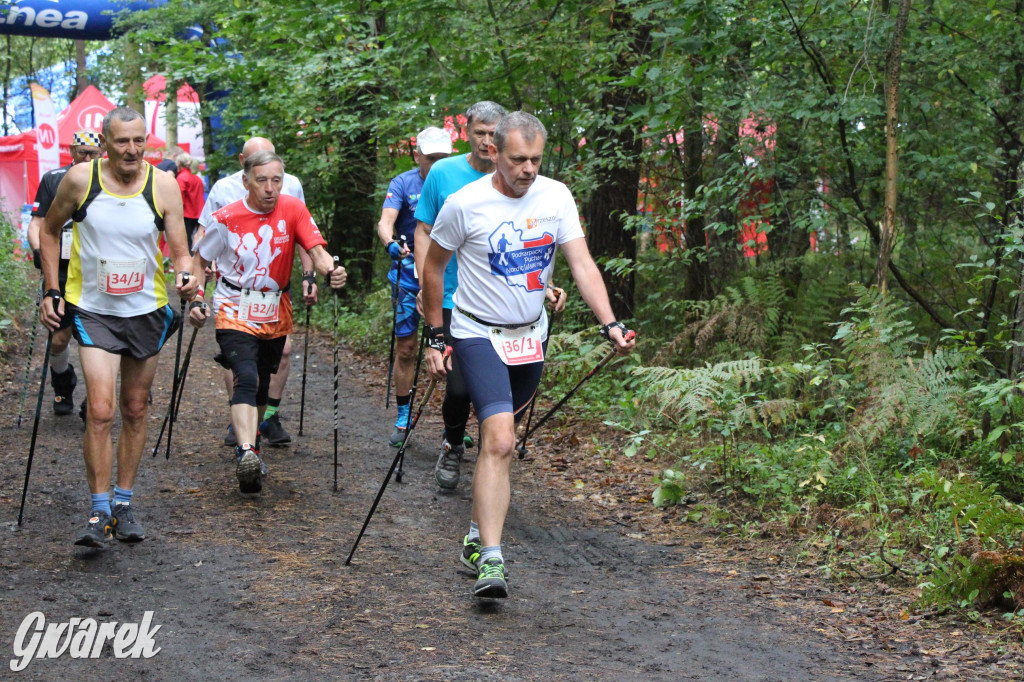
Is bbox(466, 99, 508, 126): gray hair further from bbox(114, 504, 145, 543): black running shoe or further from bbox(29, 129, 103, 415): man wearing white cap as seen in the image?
bbox(114, 504, 145, 543): black running shoe

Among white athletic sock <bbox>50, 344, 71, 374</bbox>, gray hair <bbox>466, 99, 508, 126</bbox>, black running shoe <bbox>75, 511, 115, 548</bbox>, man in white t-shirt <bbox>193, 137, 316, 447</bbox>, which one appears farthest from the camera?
white athletic sock <bbox>50, 344, 71, 374</bbox>

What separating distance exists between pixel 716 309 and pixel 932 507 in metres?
4.24

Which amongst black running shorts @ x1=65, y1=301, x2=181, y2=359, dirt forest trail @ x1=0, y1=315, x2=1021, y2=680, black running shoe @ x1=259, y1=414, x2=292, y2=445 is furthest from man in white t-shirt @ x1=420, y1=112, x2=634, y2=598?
black running shoe @ x1=259, y1=414, x2=292, y2=445

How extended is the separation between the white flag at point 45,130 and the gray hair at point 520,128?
67.2 feet

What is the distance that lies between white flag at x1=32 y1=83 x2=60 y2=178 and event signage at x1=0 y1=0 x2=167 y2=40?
152 centimetres

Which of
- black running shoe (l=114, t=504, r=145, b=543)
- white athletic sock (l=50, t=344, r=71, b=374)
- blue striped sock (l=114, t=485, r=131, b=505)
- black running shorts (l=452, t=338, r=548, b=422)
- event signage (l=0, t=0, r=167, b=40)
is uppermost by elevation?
event signage (l=0, t=0, r=167, b=40)

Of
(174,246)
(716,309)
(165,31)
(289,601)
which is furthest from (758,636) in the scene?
(165,31)

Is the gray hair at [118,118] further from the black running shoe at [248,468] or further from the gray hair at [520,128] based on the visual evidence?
the black running shoe at [248,468]

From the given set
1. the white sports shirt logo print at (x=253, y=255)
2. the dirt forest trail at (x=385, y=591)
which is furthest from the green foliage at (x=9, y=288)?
the white sports shirt logo print at (x=253, y=255)

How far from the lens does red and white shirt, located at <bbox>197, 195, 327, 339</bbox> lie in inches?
272

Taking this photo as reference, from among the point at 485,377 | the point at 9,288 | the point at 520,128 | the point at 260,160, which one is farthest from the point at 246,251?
the point at 9,288

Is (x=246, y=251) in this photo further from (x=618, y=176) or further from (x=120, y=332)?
(x=618, y=176)

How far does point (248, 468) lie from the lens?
6.59 m

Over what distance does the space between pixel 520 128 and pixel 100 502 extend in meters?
3.11
